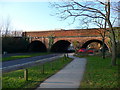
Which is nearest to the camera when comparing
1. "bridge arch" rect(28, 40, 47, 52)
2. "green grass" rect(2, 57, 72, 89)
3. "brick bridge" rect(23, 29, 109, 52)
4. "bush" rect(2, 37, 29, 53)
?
"green grass" rect(2, 57, 72, 89)

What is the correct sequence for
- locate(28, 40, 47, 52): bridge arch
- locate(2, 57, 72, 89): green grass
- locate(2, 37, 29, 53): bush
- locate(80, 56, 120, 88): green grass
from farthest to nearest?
locate(28, 40, 47, 52): bridge arch → locate(2, 37, 29, 53): bush → locate(2, 57, 72, 89): green grass → locate(80, 56, 120, 88): green grass

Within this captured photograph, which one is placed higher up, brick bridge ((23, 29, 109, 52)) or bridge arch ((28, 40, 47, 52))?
brick bridge ((23, 29, 109, 52))

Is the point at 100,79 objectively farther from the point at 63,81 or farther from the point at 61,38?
the point at 61,38

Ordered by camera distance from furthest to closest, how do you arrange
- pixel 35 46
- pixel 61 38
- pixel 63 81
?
pixel 35 46, pixel 61 38, pixel 63 81

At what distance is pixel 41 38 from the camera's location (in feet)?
169

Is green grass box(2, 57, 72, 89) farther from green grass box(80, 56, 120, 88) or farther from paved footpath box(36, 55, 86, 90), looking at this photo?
green grass box(80, 56, 120, 88)

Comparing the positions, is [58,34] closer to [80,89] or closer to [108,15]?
[108,15]

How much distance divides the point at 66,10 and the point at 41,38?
119 feet

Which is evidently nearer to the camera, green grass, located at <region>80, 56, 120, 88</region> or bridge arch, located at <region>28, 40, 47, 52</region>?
green grass, located at <region>80, 56, 120, 88</region>

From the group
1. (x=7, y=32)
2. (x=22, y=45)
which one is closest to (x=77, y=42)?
(x=22, y=45)

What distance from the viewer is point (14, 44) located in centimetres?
4456

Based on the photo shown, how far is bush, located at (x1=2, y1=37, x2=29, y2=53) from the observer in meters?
41.4

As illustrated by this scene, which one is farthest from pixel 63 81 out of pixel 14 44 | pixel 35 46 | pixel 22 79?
pixel 35 46

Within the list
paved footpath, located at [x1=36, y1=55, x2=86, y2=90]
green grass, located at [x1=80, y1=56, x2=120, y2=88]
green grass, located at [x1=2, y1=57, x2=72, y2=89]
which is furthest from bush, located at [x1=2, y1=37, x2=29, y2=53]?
paved footpath, located at [x1=36, y1=55, x2=86, y2=90]
